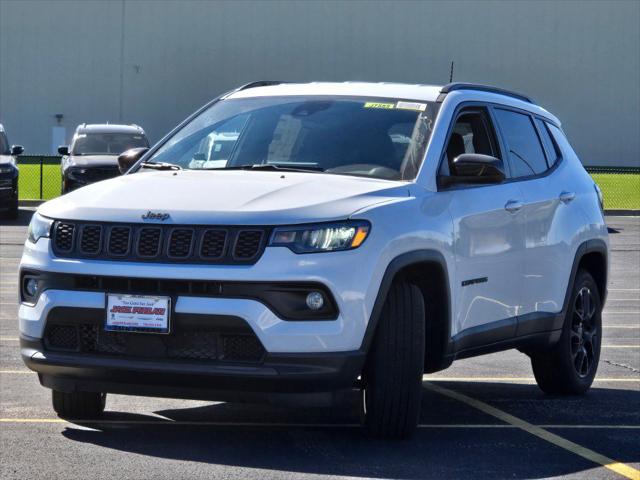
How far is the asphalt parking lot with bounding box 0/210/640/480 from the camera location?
6293 millimetres

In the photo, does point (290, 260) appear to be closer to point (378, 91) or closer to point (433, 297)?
point (433, 297)

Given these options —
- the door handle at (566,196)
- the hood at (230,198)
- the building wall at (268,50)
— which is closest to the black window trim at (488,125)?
the door handle at (566,196)

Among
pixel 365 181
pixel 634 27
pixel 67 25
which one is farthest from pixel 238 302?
pixel 634 27

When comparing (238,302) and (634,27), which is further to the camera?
(634,27)

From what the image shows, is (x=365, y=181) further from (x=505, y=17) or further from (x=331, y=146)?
(x=505, y=17)

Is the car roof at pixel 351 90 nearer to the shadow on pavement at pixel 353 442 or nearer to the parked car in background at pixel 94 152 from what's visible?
the shadow on pavement at pixel 353 442

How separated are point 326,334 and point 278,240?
46 cm

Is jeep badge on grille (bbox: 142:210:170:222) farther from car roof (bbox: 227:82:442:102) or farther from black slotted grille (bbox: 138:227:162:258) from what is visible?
car roof (bbox: 227:82:442:102)

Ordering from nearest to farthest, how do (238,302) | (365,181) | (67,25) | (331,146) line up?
(238,302)
(365,181)
(331,146)
(67,25)

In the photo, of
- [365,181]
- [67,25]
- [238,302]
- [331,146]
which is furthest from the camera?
[67,25]

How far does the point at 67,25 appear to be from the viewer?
6356 centimetres

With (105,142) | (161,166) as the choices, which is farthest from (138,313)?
(105,142)

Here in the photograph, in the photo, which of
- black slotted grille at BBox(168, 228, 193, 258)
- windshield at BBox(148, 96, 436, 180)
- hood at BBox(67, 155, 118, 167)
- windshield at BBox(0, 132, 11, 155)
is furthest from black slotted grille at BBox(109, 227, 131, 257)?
hood at BBox(67, 155, 118, 167)

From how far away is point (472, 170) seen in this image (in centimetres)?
745
